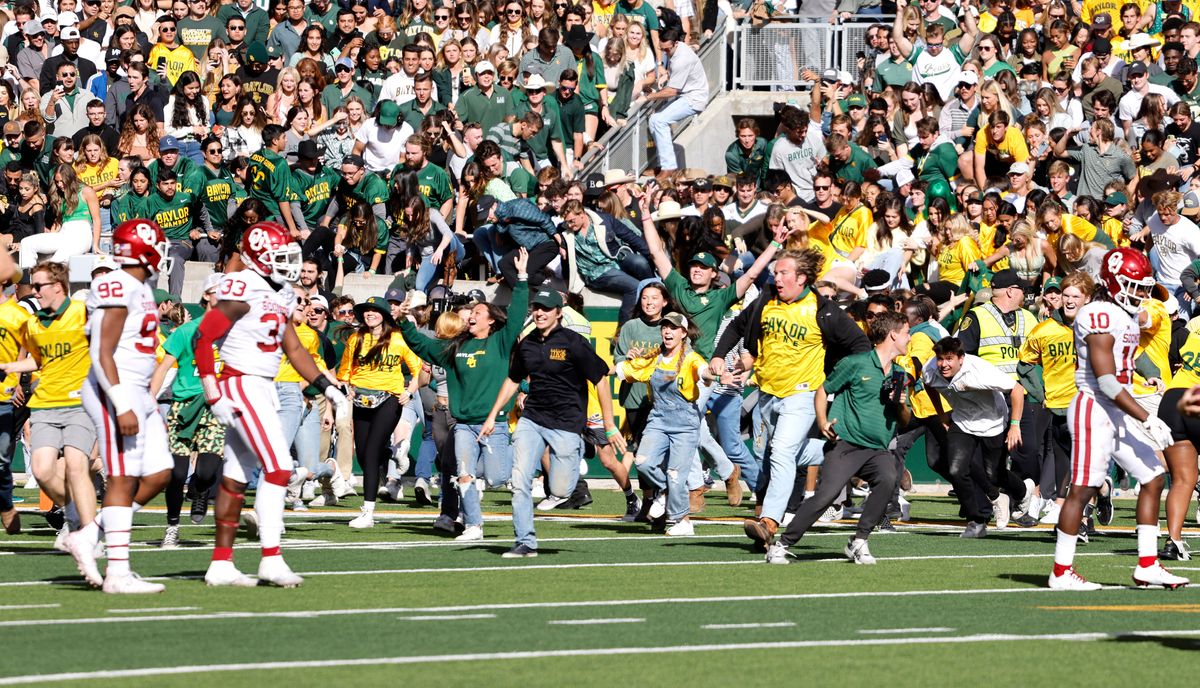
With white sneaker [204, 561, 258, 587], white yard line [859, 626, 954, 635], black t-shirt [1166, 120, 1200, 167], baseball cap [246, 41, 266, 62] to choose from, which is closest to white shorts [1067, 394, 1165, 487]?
white yard line [859, 626, 954, 635]

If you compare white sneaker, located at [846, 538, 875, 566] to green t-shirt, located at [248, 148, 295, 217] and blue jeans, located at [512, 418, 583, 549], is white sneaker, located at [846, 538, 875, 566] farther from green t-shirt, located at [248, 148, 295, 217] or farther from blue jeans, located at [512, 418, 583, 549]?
green t-shirt, located at [248, 148, 295, 217]

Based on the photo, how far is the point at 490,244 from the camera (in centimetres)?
2117

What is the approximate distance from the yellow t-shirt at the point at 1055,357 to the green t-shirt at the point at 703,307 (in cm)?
389

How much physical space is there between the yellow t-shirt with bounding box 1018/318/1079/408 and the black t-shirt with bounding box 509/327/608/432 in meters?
3.54

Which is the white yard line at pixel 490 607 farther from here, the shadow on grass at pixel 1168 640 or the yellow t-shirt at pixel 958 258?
the yellow t-shirt at pixel 958 258

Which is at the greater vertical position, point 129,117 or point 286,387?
point 129,117

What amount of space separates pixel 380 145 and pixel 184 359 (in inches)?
318

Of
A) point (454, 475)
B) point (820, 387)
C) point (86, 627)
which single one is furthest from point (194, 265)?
point (86, 627)

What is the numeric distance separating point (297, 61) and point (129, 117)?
2756 millimetres

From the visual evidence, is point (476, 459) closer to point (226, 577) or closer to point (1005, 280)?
point (226, 577)

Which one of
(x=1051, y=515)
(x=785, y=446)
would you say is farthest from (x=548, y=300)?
(x=1051, y=515)

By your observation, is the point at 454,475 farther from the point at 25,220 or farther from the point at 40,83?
the point at 40,83

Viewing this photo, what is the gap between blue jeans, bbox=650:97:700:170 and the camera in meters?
24.4

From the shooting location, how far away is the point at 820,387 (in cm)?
1355
